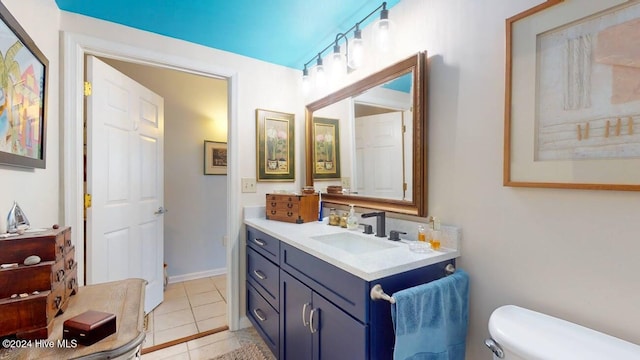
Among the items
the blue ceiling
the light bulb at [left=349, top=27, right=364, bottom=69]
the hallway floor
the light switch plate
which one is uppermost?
the blue ceiling

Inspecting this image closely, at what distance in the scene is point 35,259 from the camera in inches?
30.0

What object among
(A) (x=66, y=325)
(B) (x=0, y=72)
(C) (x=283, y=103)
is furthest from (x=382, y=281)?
(C) (x=283, y=103)

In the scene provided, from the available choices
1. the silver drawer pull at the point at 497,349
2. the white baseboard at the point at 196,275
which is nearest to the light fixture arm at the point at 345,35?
the silver drawer pull at the point at 497,349

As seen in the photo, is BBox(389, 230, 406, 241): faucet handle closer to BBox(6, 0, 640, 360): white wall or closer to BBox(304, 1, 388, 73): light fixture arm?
BBox(6, 0, 640, 360): white wall

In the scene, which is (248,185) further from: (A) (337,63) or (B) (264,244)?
(A) (337,63)

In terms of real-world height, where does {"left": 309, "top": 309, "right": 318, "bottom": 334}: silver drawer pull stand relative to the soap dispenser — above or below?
below

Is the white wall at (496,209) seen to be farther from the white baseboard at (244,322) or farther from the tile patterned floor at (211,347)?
the white baseboard at (244,322)

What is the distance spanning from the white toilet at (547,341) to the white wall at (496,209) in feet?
0.32

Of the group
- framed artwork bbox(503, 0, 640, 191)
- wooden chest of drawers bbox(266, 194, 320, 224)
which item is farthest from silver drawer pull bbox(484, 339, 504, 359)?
wooden chest of drawers bbox(266, 194, 320, 224)

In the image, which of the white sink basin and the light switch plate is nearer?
the white sink basin

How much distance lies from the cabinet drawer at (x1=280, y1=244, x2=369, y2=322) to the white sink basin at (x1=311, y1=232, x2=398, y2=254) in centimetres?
20

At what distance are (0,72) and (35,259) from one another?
0.60 metres

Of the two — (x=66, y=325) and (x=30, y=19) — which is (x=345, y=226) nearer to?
(x=66, y=325)

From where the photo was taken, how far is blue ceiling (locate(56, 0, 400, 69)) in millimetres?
1500
